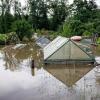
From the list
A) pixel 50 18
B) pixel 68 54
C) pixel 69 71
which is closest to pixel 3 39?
pixel 68 54

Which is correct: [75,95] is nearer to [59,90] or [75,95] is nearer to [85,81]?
[59,90]

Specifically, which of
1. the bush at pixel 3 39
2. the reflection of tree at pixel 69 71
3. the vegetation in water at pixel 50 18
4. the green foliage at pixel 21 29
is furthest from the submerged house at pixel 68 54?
the green foliage at pixel 21 29

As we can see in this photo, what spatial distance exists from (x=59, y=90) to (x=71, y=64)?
6.83 meters

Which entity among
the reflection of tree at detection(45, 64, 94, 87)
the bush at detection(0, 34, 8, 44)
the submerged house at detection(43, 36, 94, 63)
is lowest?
the bush at detection(0, 34, 8, 44)

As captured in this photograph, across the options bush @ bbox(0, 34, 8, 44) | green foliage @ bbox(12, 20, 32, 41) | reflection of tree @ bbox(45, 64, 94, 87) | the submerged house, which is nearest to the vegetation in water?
green foliage @ bbox(12, 20, 32, 41)

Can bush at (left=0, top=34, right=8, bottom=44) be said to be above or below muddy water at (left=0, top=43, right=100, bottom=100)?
below

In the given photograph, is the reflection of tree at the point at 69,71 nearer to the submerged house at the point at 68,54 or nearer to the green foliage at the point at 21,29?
the submerged house at the point at 68,54

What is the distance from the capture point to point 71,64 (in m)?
18.9

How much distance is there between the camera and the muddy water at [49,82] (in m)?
11.3

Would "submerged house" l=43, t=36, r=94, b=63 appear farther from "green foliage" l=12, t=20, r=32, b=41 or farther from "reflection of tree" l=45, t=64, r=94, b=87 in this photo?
"green foliage" l=12, t=20, r=32, b=41

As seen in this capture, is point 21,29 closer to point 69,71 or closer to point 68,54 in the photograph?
point 68,54

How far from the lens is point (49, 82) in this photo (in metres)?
A: 13.7

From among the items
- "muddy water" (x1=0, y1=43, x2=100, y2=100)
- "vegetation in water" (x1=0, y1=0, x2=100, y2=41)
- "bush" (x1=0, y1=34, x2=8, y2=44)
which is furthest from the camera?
"vegetation in water" (x1=0, y1=0, x2=100, y2=41)

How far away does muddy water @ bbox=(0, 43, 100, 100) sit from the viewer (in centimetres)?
1132
